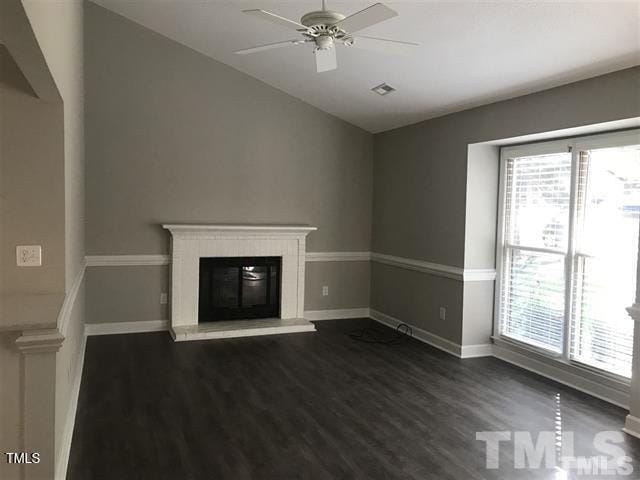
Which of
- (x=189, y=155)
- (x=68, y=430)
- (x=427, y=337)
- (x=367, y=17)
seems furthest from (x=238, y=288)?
(x=367, y=17)

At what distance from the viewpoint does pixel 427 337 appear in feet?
19.1

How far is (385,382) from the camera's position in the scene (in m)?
4.50

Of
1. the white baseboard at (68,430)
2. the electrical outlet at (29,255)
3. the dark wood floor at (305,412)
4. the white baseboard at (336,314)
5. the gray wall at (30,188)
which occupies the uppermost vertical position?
the gray wall at (30,188)

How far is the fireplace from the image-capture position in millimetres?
6180

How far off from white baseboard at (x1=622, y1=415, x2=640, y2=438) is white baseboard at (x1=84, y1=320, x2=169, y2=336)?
457cm

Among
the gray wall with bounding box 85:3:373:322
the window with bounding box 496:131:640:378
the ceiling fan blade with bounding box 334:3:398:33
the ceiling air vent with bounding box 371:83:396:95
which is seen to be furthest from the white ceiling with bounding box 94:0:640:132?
the ceiling fan blade with bounding box 334:3:398:33

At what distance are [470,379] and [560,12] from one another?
296 cm

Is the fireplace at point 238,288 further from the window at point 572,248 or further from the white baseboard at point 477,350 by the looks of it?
the window at point 572,248

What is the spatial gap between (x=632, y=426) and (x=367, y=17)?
10.4 feet

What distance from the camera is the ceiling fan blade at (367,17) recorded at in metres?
2.67

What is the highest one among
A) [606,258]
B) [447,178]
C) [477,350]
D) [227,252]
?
[447,178]

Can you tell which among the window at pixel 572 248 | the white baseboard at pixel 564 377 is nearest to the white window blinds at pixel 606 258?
the window at pixel 572 248

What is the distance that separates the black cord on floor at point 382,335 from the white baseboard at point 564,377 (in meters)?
1.04

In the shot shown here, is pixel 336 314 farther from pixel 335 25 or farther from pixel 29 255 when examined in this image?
pixel 29 255
